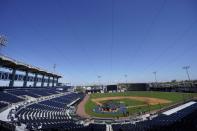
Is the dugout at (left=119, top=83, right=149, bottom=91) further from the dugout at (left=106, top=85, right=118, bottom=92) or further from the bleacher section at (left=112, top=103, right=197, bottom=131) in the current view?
the bleacher section at (left=112, top=103, right=197, bottom=131)

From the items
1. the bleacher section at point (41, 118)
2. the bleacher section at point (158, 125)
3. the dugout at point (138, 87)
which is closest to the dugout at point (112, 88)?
the dugout at point (138, 87)

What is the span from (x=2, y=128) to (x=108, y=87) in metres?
103

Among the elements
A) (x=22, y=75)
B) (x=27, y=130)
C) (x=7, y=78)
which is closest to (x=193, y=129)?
(x=27, y=130)

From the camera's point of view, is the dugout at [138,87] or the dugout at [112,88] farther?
the dugout at [112,88]

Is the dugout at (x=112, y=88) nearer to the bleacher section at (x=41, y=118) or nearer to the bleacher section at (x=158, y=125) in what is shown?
the bleacher section at (x=41, y=118)

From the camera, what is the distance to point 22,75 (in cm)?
5197

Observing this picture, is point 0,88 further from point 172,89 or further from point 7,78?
point 172,89

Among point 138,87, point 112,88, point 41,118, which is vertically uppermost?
point 138,87

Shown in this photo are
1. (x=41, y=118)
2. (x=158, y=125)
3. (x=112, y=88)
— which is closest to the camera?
(x=158, y=125)

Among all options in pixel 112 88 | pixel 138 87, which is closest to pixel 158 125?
pixel 138 87

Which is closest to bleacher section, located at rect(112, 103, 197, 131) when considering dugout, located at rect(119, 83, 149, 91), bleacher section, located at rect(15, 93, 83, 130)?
bleacher section, located at rect(15, 93, 83, 130)

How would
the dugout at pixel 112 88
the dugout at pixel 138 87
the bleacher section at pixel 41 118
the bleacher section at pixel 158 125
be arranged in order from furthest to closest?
the dugout at pixel 112 88 < the dugout at pixel 138 87 < the bleacher section at pixel 41 118 < the bleacher section at pixel 158 125

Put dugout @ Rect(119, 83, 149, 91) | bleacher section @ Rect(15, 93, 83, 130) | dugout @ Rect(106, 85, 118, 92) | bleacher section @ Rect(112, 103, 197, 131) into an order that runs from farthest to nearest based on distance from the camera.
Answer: dugout @ Rect(106, 85, 118, 92) → dugout @ Rect(119, 83, 149, 91) → bleacher section @ Rect(15, 93, 83, 130) → bleacher section @ Rect(112, 103, 197, 131)

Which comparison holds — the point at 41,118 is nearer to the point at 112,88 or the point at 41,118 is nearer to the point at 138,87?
the point at 112,88
